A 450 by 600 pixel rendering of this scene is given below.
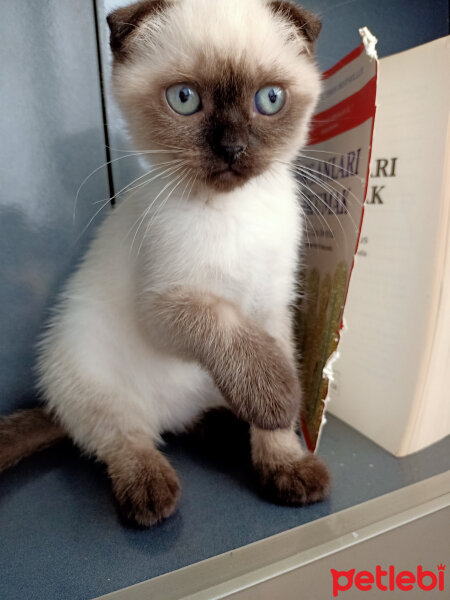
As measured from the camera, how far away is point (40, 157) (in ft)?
2.96

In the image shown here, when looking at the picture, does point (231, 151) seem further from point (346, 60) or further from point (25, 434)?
point (25, 434)

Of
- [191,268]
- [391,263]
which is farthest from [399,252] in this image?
[191,268]

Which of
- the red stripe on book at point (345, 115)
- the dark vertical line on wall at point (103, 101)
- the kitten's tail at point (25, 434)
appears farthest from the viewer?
the dark vertical line on wall at point (103, 101)

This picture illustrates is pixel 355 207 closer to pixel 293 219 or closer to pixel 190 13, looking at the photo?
pixel 293 219

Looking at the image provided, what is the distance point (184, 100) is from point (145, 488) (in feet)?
1.84

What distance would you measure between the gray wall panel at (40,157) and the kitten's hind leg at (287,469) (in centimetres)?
49

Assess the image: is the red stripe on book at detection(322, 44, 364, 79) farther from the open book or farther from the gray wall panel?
the gray wall panel

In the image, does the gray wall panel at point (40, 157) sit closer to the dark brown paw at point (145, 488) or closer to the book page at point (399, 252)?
the dark brown paw at point (145, 488)

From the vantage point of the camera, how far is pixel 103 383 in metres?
0.83

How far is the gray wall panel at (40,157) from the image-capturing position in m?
0.86

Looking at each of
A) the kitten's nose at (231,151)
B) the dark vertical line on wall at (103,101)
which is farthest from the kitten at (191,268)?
the dark vertical line on wall at (103,101)

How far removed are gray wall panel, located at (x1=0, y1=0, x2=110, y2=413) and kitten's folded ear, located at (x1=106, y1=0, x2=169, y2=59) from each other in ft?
0.77

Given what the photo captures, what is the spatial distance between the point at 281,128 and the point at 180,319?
1.06ft

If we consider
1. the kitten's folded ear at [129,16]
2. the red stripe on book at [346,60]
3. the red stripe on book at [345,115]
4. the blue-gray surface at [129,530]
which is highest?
the kitten's folded ear at [129,16]
